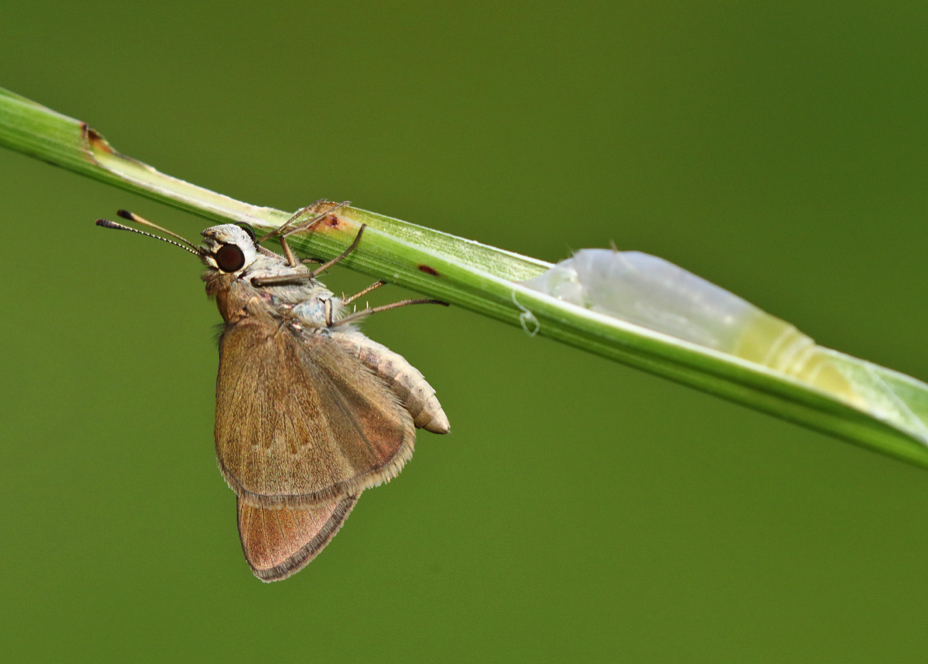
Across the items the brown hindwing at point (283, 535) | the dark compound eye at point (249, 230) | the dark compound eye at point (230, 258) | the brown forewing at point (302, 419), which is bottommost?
the brown hindwing at point (283, 535)

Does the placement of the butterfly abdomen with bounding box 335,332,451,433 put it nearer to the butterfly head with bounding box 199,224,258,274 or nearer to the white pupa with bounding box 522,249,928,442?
the butterfly head with bounding box 199,224,258,274

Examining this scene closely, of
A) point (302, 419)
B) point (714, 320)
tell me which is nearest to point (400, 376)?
point (302, 419)

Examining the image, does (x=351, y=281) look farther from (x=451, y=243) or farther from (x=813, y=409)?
(x=813, y=409)

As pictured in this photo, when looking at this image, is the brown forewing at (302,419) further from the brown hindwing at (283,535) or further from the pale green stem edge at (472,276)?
the pale green stem edge at (472,276)

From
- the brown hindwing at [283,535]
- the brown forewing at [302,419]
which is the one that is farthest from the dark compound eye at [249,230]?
the brown hindwing at [283,535]

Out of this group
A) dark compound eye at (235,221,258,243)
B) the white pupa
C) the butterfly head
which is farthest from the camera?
the butterfly head

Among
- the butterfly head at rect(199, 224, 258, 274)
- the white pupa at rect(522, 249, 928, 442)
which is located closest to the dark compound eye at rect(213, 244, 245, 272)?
the butterfly head at rect(199, 224, 258, 274)

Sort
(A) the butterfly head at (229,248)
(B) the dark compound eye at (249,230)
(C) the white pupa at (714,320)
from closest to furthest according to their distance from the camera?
(C) the white pupa at (714,320) → (B) the dark compound eye at (249,230) → (A) the butterfly head at (229,248)
